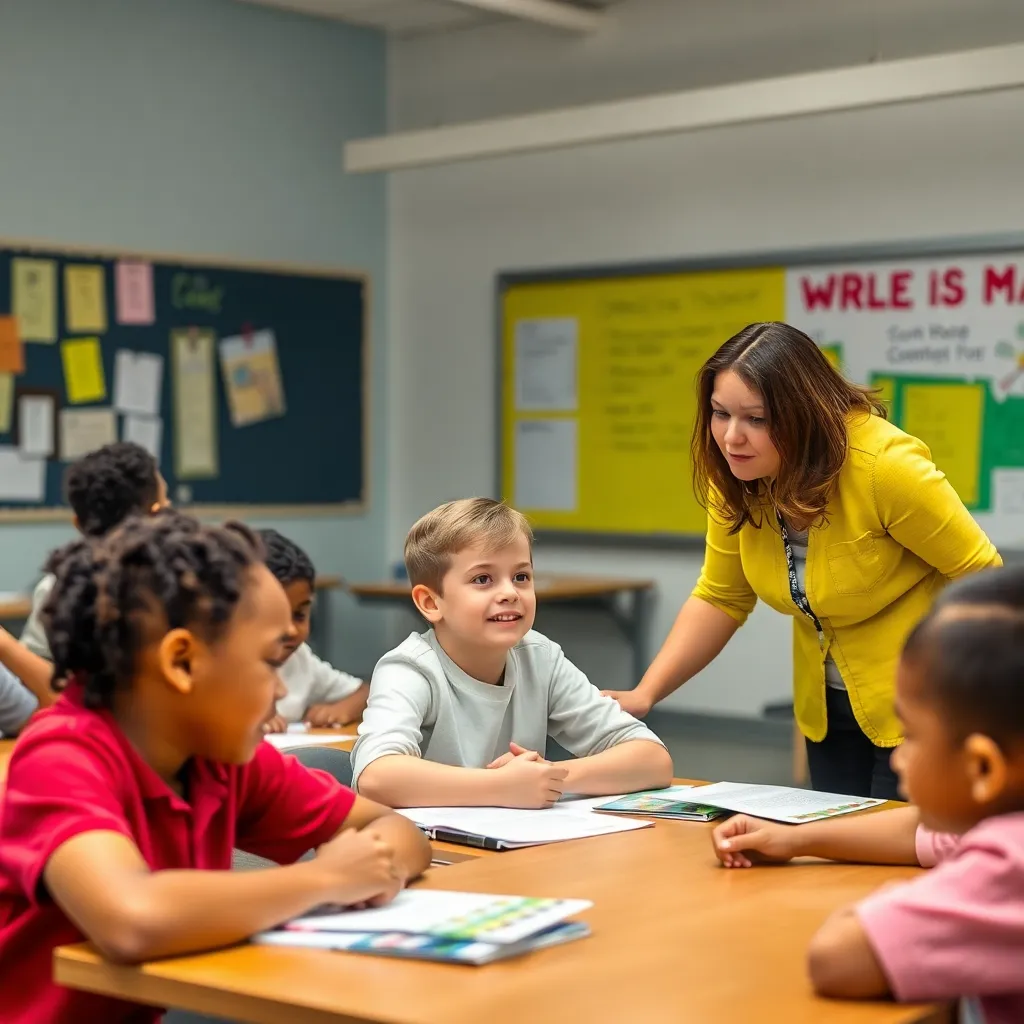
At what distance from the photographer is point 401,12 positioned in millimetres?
6332

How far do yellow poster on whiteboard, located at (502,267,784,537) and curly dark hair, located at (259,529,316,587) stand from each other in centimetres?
317

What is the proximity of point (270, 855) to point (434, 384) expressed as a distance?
16.8 ft

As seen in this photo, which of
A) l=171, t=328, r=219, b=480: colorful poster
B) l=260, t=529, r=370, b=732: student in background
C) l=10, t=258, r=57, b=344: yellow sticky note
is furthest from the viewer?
l=171, t=328, r=219, b=480: colorful poster

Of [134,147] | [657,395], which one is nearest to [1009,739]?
[657,395]

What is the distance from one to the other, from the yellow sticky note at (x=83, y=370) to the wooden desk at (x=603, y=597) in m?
1.14

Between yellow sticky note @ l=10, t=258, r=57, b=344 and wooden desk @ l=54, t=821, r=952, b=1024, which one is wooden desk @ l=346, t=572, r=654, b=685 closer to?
Result: yellow sticky note @ l=10, t=258, r=57, b=344

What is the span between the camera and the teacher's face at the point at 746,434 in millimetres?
2350

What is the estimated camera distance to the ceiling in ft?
20.2

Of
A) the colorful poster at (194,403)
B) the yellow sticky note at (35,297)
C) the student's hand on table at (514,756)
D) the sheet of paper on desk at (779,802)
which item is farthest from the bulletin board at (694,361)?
the student's hand on table at (514,756)

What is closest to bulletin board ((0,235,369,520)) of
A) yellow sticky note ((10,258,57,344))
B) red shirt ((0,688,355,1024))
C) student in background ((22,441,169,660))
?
yellow sticky note ((10,258,57,344))

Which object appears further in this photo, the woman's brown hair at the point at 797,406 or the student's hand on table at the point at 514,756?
the woman's brown hair at the point at 797,406

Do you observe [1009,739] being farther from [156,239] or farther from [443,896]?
[156,239]

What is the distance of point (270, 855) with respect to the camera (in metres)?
1.66

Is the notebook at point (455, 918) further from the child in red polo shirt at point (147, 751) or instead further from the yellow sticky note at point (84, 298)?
the yellow sticky note at point (84, 298)
